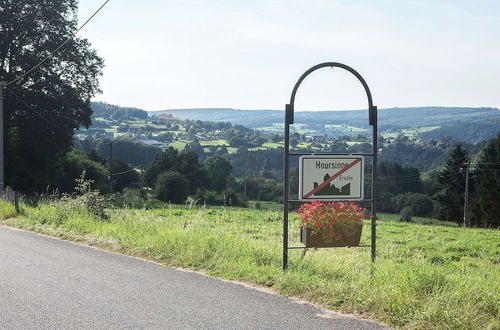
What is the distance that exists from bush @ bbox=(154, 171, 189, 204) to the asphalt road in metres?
66.4

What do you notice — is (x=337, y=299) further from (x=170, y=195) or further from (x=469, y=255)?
(x=170, y=195)

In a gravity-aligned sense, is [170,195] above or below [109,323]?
below

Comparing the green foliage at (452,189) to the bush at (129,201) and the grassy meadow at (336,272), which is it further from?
the grassy meadow at (336,272)

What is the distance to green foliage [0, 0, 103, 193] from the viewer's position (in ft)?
117

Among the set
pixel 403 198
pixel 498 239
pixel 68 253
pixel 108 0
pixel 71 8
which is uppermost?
pixel 71 8

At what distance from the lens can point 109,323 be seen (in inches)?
232

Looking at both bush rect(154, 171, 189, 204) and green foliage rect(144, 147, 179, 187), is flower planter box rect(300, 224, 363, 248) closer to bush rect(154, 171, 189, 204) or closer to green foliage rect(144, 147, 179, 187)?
bush rect(154, 171, 189, 204)

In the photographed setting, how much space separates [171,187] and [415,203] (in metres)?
38.2

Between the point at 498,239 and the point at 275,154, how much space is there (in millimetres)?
102705

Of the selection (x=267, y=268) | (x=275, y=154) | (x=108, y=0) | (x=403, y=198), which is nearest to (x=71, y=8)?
(x=108, y=0)

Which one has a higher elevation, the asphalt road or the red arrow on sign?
the red arrow on sign

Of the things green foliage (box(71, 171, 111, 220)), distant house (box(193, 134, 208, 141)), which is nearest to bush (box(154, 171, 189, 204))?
green foliage (box(71, 171, 111, 220))

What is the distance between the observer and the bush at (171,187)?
75688mm

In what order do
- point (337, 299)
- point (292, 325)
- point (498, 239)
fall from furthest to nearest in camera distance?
1. point (498, 239)
2. point (337, 299)
3. point (292, 325)
